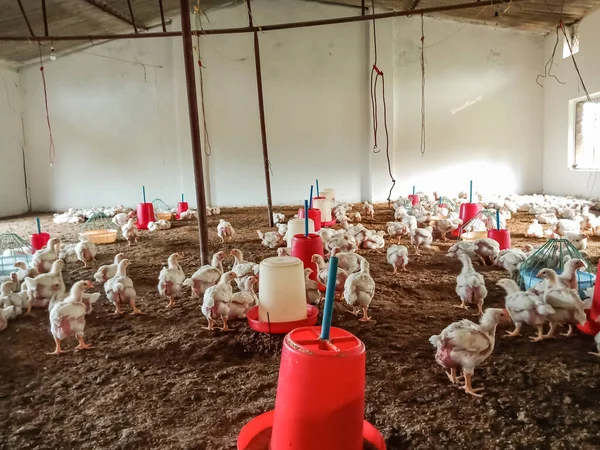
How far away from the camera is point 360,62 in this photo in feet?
34.8

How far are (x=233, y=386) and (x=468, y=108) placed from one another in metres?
10.5

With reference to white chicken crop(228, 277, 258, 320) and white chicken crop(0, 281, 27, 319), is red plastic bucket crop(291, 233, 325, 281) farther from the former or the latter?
white chicken crop(0, 281, 27, 319)

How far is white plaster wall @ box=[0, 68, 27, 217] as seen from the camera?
10.1m

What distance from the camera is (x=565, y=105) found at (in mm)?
10055

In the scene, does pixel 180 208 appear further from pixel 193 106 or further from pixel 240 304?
pixel 240 304

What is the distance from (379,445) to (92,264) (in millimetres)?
4416

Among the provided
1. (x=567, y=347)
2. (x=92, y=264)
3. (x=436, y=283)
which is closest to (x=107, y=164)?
(x=92, y=264)

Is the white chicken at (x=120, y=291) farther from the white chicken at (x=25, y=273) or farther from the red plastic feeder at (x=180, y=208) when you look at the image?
the red plastic feeder at (x=180, y=208)

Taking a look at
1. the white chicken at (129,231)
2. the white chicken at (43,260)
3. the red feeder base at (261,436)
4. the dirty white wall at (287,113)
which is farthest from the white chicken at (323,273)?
the dirty white wall at (287,113)

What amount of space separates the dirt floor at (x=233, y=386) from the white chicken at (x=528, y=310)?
11 cm

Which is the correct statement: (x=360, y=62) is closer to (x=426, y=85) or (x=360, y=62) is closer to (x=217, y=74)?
(x=426, y=85)

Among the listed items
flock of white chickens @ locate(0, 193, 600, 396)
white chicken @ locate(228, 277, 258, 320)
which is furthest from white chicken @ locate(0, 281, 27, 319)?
white chicken @ locate(228, 277, 258, 320)

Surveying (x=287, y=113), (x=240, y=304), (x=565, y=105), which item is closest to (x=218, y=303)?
(x=240, y=304)

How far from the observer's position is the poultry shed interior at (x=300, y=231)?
75.8 inches
